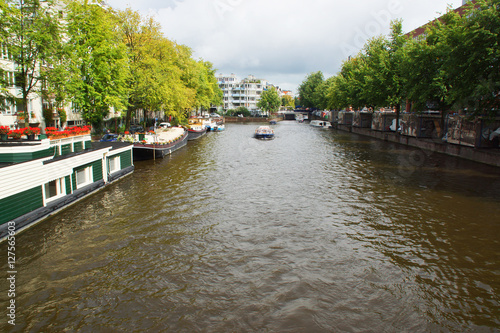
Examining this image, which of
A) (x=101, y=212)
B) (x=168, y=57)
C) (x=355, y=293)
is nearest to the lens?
(x=355, y=293)

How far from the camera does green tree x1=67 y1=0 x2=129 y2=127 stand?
32.0 meters

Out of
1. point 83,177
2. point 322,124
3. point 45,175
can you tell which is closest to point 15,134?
point 45,175

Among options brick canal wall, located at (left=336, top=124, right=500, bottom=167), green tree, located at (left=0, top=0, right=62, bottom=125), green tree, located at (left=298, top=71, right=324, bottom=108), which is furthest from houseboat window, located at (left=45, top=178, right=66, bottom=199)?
green tree, located at (left=298, top=71, right=324, bottom=108)

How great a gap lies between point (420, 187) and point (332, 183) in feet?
20.0

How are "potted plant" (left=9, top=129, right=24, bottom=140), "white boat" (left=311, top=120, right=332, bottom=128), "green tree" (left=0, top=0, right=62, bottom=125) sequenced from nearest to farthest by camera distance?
1. "potted plant" (left=9, top=129, right=24, bottom=140)
2. "green tree" (left=0, top=0, right=62, bottom=125)
3. "white boat" (left=311, top=120, right=332, bottom=128)

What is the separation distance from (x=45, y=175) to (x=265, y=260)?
11.1m

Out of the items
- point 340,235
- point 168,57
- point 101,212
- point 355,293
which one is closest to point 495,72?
point 340,235

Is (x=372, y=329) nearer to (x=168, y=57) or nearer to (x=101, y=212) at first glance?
(x=101, y=212)

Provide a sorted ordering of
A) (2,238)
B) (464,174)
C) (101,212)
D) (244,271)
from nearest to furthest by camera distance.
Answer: (244,271) → (2,238) → (101,212) → (464,174)

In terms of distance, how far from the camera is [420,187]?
25.2 meters

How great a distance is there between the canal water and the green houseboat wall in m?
0.73

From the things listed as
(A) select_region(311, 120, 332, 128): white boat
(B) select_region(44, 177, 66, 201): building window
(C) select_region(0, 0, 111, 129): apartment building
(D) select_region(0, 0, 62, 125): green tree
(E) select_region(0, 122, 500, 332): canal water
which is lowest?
(E) select_region(0, 122, 500, 332): canal water

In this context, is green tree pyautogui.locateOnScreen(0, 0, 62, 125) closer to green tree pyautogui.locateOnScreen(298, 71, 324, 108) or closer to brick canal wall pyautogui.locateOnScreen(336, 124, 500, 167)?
brick canal wall pyautogui.locateOnScreen(336, 124, 500, 167)

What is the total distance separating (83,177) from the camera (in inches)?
851
